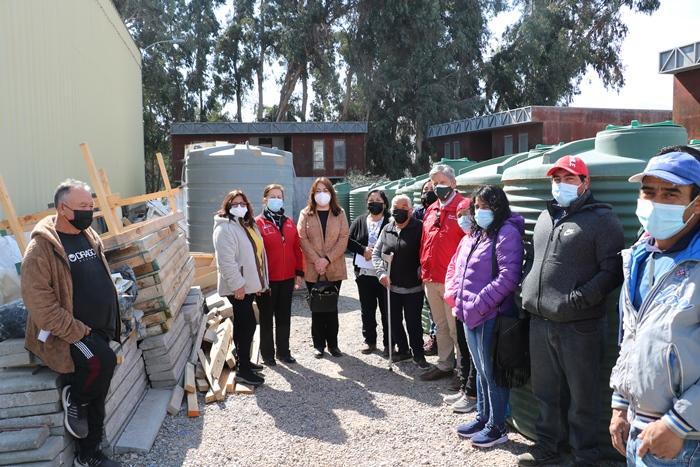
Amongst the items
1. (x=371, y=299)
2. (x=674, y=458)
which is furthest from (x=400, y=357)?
(x=674, y=458)

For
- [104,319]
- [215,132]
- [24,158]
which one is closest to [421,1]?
[215,132]

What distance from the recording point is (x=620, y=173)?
163 inches

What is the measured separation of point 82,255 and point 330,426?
250 cm

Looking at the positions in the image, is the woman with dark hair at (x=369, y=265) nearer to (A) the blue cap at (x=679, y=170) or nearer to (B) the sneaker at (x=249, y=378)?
(B) the sneaker at (x=249, y=378)

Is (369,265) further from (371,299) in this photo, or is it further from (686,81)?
(686,81)

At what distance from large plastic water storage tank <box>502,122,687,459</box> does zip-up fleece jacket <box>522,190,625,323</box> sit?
36 centimetres

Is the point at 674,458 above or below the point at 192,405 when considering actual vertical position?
above

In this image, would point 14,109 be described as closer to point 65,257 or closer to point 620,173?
point 65,257

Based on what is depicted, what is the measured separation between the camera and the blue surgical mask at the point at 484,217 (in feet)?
15.0

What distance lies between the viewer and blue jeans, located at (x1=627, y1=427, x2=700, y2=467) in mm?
2332

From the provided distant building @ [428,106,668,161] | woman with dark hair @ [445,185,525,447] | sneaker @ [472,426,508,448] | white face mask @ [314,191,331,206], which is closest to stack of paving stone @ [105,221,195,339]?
white face mask @ [314,191,331,206]

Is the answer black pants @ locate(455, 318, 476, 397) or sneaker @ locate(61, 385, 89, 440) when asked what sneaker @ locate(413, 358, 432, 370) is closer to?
black pants @ locate(455, 318, 476, 397)

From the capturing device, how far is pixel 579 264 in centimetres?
379

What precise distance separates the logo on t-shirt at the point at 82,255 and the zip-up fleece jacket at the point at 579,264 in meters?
3.04
